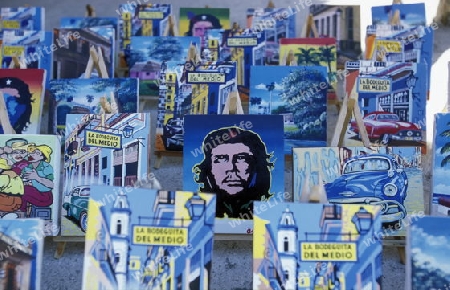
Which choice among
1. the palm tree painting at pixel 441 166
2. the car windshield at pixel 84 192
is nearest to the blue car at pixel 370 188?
the palm tree painting at pixel 441 166

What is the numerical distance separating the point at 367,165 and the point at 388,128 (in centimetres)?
104

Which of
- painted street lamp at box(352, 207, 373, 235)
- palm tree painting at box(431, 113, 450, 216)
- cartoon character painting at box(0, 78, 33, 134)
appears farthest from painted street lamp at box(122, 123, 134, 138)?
palm tree painting at box(431, 113, 450, 216)

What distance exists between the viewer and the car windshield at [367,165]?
4.02m

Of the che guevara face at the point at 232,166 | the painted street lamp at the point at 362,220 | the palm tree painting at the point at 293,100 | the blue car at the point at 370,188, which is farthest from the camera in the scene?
the palm tree painting at the point at 293,100

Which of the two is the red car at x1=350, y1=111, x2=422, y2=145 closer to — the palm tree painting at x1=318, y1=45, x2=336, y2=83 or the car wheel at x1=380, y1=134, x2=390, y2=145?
the car wheel at x1=380, y1=134, x2=390, y2=145

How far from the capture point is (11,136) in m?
4.04

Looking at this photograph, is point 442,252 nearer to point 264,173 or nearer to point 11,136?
point 264,173

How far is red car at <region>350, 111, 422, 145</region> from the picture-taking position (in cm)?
499

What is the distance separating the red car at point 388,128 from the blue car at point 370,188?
3.21 feet

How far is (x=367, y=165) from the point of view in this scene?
4031mm

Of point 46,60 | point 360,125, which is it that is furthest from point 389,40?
point 46,60

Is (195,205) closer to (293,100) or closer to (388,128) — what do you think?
(293,100)

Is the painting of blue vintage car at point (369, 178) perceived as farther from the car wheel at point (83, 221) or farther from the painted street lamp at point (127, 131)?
the car wheel at point (83, 221)

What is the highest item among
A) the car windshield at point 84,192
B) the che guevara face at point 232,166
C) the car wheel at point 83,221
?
the che guevara face at point 232,166
